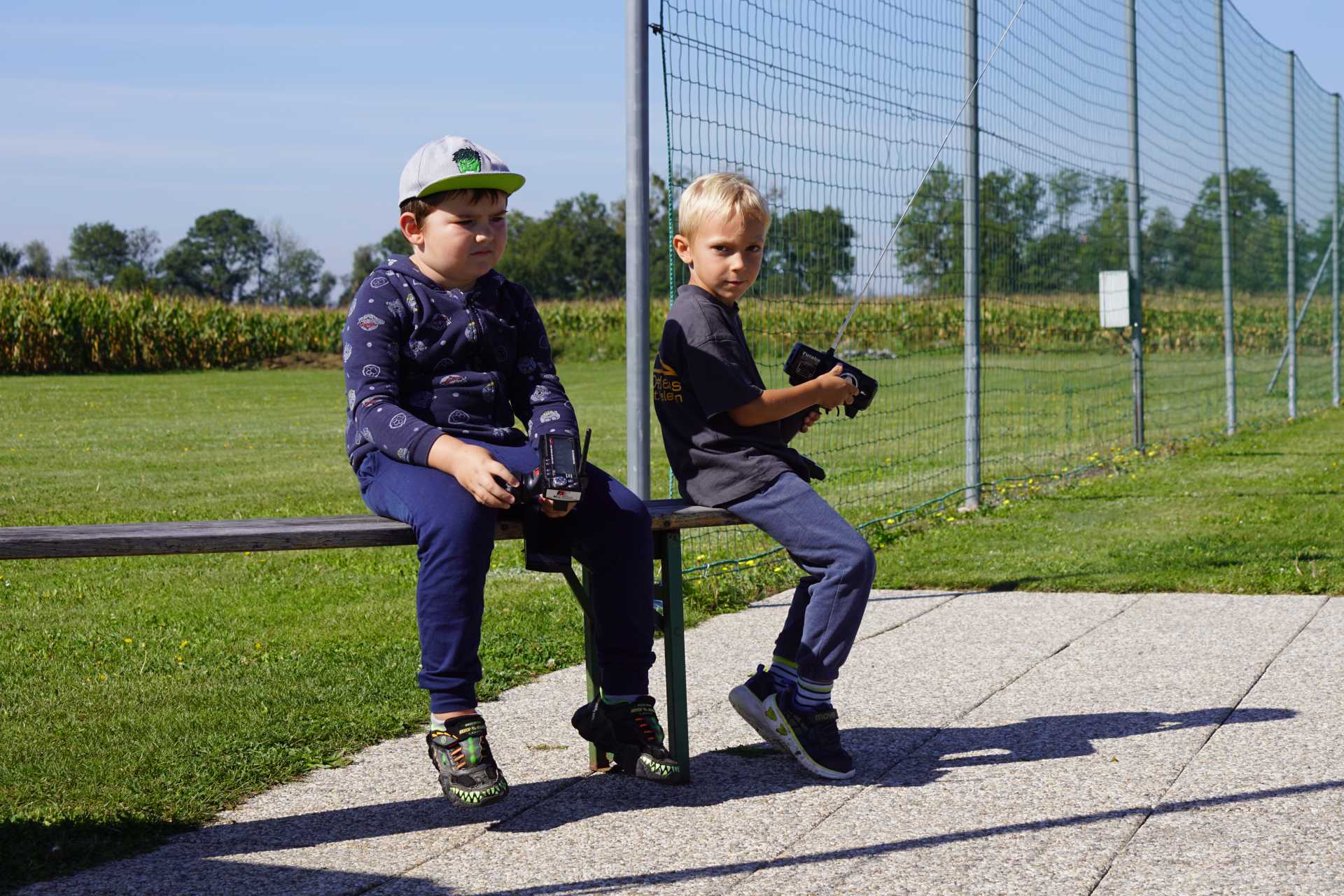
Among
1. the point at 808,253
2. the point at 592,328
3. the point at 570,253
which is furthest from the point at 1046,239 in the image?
the point at 570,253

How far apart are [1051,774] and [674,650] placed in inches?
38.6

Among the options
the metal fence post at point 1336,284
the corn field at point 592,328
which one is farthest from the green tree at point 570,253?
the metal fence post at point 1336,284

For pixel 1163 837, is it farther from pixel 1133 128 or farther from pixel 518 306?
pixel 1133 128

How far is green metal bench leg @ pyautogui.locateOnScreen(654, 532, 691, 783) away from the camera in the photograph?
11.9 feet

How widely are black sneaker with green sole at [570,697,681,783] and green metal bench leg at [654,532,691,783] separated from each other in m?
0.05

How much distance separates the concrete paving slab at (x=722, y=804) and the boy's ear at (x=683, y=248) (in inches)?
51.6

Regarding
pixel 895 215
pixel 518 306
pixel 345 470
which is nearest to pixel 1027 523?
pixel 895 215

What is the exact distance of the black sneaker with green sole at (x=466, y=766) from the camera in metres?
3.25

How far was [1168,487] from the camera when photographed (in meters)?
9.76

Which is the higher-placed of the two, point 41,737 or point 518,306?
point 518,306

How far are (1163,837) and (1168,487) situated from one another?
7.01m

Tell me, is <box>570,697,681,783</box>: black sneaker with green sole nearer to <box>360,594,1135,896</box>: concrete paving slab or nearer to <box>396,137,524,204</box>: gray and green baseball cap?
<box>360,594,1135,896</box>: concrete paving slab

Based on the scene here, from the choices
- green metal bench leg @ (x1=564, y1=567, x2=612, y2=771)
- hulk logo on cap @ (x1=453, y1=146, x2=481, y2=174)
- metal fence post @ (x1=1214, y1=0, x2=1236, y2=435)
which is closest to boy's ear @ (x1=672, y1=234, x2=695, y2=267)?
hulk logo on cap @ (x1=453, y1=146, x2=481, y2=174)

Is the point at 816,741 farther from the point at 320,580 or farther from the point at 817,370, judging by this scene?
the point at 320,580
